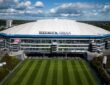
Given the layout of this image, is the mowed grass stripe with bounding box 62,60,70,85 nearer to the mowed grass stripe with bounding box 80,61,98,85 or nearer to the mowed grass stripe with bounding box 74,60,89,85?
the mowed grass stripe with bounding box 74,60,89,85

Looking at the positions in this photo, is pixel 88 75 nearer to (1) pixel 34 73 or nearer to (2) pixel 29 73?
(1) pixel 34 73

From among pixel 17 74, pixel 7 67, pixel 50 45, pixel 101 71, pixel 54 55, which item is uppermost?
pixel 50 45

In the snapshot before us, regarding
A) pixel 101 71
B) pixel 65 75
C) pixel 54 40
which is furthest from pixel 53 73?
pixel 54 40

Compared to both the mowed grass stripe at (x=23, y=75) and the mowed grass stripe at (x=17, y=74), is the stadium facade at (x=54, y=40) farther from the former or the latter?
the mowed grass stripe at (x=23, y=75)

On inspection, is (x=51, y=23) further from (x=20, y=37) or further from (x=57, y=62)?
(x=57, y=62)

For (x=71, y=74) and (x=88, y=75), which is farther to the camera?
(x=71, y=74)

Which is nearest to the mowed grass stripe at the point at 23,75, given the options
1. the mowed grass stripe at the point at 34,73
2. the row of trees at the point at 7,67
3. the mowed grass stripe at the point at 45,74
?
the mowed grass stripe at the point at 34,73
